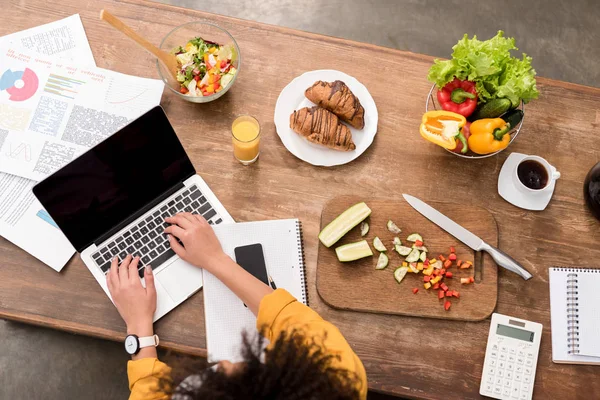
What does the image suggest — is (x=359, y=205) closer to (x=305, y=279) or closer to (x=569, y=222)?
(x=305, y=279)

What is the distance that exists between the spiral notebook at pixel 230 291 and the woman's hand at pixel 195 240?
33 millimetres

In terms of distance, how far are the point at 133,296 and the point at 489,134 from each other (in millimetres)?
1012

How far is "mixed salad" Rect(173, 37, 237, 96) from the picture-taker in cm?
137

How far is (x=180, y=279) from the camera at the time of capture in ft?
4.22

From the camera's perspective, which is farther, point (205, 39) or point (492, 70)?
point (205, 39)

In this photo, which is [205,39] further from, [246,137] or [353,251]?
[353,251]

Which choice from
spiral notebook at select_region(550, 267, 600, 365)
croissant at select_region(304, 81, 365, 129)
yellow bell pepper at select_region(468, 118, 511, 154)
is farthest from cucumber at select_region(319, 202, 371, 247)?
spiral notebook at select_region(550, 267, 600, 365)

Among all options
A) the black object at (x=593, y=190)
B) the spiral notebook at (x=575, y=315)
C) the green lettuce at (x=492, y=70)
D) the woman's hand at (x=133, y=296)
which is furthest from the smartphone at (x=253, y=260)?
the black object at (x=593, y=190)

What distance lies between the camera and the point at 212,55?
139 cm

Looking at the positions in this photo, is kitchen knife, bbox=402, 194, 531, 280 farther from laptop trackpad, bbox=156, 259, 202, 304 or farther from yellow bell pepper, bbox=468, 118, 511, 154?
laptop trackpad, bbox=156, 259, 202, 304

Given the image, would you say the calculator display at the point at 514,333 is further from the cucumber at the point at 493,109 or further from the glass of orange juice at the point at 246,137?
the glass of orange juice at the point at 246,137

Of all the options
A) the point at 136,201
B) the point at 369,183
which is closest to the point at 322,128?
the point at 369,183

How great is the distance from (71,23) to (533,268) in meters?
1.52

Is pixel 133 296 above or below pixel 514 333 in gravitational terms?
above
